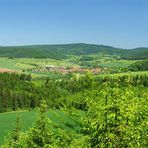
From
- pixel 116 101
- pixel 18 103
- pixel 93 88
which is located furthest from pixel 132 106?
pixel 18 103

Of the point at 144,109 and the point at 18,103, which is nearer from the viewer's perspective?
the point at 144,109

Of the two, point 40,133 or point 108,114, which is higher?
point 108,114

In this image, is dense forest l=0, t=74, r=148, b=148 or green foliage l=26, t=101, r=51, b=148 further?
green foliage l=26, t=101, r=51, b=148

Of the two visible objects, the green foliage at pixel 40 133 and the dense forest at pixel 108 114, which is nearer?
the dense forest at pixel 108 114

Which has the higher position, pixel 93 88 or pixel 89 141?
pixel 93 88

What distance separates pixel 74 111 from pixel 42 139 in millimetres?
19752

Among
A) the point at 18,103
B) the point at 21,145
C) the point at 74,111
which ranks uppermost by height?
the point at 74,111

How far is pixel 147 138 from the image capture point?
16.9 m

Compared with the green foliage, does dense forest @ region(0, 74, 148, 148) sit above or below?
above

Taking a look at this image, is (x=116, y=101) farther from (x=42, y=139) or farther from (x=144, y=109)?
(x=42, y=139)

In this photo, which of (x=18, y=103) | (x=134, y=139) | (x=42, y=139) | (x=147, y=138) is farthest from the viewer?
(x=18, y=103)

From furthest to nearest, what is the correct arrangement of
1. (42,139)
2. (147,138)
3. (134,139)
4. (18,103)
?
(18,103) → (42,139) → (147,138) → (134,139)

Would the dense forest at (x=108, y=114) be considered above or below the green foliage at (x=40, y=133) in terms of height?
above

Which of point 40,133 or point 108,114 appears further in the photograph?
point 40,133
